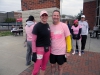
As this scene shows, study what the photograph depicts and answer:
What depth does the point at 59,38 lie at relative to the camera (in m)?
3.29

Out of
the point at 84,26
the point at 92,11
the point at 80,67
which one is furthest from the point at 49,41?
the point at 92,11

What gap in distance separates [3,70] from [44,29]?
2482 mm

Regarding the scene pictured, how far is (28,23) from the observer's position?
4750mm

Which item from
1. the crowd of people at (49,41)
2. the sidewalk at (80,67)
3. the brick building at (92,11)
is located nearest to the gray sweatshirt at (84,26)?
the sidewalk at (80,67)

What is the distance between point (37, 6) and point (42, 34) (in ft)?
17.7

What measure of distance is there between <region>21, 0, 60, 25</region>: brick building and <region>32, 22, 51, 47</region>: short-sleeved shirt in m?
4.31

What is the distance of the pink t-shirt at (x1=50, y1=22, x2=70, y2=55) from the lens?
328 centimetres

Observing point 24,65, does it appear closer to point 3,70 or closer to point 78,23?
point 3,70

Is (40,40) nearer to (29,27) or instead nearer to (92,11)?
(29,27)

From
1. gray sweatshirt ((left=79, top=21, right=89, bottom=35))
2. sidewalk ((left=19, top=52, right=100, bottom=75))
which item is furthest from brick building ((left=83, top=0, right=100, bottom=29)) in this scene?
sidewalk ((left=19, top=52, right=100, bottom=75))

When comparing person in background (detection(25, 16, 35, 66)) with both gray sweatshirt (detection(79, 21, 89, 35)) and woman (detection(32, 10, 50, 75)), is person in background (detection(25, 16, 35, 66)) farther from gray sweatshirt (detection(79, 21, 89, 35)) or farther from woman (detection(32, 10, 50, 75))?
gray sweatshirt (detection(79, 21, 89, 35))

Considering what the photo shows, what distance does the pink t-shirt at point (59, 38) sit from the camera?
3282 mm

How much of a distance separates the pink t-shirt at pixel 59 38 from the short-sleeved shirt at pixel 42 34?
0.16 m

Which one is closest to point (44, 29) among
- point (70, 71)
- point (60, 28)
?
point (60, 28)
